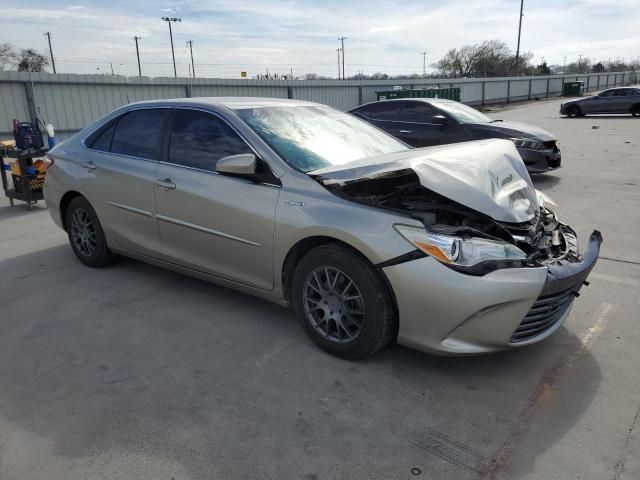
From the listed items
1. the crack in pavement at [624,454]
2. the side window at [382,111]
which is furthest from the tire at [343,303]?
the side window at [382,111]

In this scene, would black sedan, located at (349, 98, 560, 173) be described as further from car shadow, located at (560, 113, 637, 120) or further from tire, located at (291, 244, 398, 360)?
car shadow, located at (560, 113, 637, 120)

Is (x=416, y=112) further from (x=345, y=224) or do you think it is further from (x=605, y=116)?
(x=605, y=116)

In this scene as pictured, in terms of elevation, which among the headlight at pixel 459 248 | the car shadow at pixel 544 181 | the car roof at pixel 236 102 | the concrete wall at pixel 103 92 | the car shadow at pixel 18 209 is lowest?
the car shadow at pixel 544 181

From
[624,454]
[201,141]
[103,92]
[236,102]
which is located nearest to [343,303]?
[624,454]

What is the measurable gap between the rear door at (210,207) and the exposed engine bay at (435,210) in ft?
1.87

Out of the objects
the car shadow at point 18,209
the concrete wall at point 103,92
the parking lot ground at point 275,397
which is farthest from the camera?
the concrete wall at point 103,92

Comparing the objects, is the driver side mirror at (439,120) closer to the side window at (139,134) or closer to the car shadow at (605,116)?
the side window at (139,134)

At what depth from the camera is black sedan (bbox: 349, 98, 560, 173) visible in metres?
8.98

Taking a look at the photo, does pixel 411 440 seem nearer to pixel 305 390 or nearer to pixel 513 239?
pixel 305 390

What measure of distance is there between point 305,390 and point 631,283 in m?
3.21

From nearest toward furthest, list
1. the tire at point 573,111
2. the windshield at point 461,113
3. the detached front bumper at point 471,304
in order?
the detached front bumper at point 471,304, the windshield at point 461,113, the tire at point 573,111

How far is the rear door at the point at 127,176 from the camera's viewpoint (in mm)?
4238

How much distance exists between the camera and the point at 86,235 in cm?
500

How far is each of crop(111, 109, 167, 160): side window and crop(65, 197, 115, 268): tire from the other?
0.73 m
